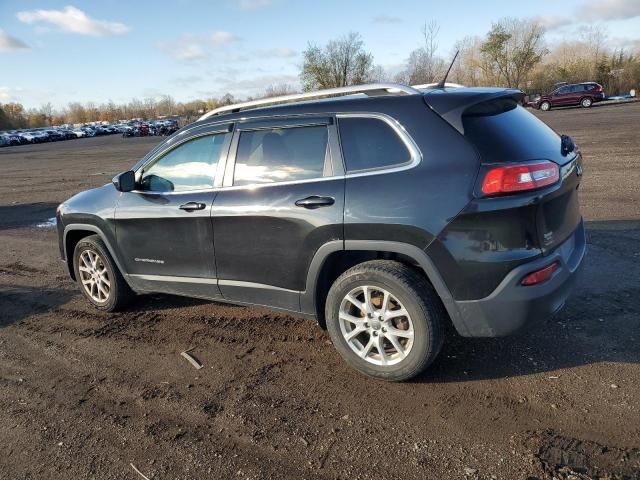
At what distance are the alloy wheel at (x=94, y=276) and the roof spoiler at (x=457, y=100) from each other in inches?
139

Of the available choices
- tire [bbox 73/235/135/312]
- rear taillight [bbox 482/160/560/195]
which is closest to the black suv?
rear taillight [bbox 482/160/560/195]

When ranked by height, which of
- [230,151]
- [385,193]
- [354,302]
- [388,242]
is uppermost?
[230,151]

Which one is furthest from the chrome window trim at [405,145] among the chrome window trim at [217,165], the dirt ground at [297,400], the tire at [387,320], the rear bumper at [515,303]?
the dirt ground at [297,400]

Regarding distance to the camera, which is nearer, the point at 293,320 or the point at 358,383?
the point at 358,383

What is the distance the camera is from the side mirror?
4617 millimetres

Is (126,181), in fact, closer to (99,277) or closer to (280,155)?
(99,277)

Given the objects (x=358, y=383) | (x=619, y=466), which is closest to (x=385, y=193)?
(x=358, y=383)

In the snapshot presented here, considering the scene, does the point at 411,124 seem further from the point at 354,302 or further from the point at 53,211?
the point at 53,211

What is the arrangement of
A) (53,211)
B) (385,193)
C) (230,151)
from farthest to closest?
1. (53,211)
2. (230,151)
3. (385,193)

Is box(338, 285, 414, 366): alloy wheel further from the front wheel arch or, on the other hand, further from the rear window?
the front wheel arch

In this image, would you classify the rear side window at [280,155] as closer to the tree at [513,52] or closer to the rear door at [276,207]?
the rear door at [276,207]

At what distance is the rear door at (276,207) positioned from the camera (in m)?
3.59

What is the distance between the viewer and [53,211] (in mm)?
11172

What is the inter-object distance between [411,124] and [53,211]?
10061 millimetres
